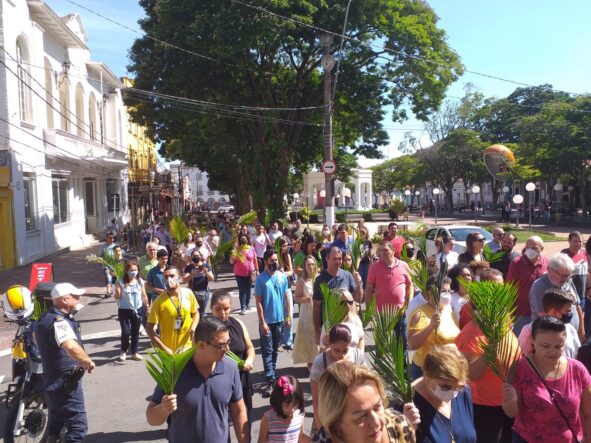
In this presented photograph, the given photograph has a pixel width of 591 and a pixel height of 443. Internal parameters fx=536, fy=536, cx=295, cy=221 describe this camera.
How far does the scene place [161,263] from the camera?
7633 mm

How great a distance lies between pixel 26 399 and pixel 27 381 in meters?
0.16

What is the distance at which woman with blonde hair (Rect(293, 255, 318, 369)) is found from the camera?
658 centimetres

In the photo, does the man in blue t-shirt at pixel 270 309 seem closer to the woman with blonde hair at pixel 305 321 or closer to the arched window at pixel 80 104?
the woman with blonde hair at pixel 305 321

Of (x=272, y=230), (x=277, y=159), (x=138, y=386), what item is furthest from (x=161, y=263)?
(x=277, y=159)

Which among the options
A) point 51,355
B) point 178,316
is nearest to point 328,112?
point 178,316

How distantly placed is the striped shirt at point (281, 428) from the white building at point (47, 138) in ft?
52.6

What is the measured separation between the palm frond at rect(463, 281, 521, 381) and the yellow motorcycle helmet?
4.33 m

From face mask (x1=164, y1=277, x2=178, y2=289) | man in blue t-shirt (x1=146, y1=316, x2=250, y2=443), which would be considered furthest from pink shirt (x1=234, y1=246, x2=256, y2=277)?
man in blue t-shirt (x1=146, y1=316, x2=250, y2=443)

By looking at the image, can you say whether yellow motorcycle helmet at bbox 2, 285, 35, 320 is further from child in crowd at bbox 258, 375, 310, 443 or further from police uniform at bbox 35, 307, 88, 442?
child in crowd at bbox 258, 375, 310, 443

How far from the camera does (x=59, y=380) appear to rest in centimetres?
421

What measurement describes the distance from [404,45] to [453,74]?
262 centimetres

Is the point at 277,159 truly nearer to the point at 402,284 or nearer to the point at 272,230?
the point at 272,230

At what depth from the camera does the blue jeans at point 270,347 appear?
6.30 m

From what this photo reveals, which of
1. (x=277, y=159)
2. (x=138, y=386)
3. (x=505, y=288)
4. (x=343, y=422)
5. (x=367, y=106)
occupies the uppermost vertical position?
(x=367, y=106)
